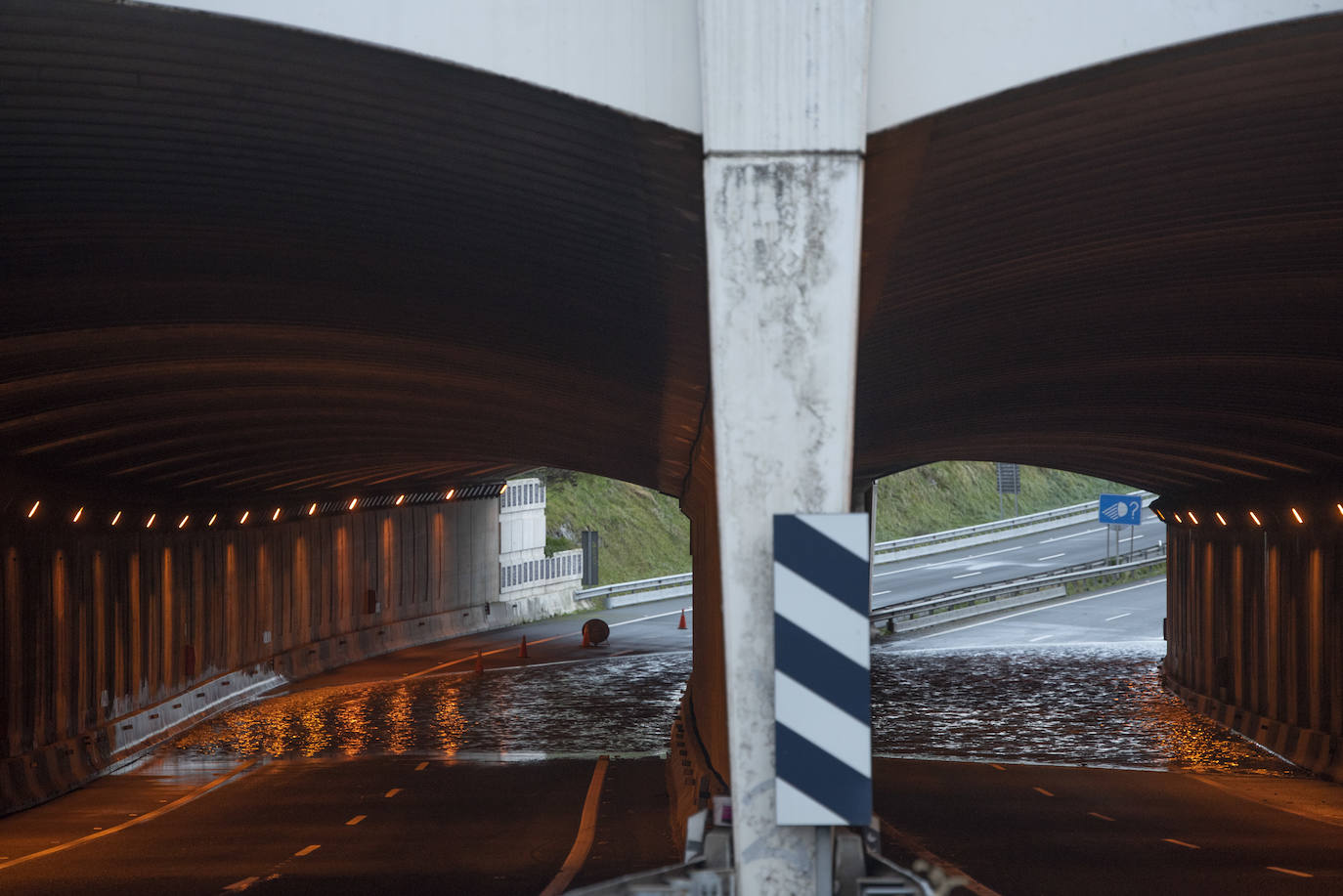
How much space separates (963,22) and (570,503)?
71495mm

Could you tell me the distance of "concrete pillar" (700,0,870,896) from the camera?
6.00 m

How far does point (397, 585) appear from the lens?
153ft

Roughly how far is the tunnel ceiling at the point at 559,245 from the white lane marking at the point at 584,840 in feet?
15.1

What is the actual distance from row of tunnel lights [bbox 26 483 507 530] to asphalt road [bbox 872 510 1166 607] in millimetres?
13995

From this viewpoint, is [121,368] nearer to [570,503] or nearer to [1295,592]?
[1295,592]

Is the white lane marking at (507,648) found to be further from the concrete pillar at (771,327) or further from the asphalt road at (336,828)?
the concrete pillar at (771,327)

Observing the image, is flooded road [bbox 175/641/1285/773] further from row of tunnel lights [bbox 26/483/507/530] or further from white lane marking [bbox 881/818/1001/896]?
white lane marking [bbox 881/818/1001/896]

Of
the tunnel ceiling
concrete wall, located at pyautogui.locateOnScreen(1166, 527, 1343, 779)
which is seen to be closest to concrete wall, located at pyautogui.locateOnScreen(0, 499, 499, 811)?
the tunnel ceiling

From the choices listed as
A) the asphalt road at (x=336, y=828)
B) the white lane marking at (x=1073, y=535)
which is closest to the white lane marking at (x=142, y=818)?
the asphalt road at (x=336, y=828)

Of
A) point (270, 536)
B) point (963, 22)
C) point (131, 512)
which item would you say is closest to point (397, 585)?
point (270, 536)

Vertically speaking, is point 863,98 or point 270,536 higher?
point 863,98

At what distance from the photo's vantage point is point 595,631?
44969 mm

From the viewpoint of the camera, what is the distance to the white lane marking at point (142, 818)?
52.1 feet

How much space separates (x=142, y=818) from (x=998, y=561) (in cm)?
5052
